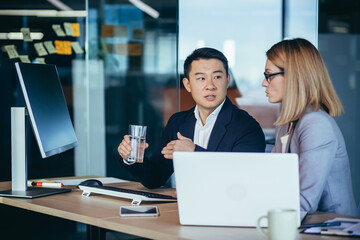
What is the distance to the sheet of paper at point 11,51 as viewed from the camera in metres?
4.79

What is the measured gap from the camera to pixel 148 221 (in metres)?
1.77

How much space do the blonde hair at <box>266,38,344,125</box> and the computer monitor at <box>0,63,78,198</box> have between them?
946 mm

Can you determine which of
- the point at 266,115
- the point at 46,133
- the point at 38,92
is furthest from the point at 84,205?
the point at 266,115

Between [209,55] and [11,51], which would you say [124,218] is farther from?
[11,51]

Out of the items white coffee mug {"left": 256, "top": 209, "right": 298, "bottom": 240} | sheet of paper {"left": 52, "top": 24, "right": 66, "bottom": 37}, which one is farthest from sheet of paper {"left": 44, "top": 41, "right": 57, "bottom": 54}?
white coffee mug {"left": 256, "top": 209, "right": 298, "bottom": 240}

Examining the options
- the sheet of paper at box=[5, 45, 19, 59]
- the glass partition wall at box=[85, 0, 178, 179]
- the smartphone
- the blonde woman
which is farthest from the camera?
the glass partition wall at box=[85, 0, 178, 179]

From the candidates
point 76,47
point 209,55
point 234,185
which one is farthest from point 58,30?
point 234,185

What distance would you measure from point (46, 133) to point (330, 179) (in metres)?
1.16

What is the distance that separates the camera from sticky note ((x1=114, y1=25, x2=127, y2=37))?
17.8 feet

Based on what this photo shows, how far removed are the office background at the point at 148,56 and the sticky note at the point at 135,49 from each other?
0.03 ft

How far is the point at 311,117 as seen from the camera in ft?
6.82

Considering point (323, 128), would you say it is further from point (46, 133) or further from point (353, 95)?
point (353, 95)

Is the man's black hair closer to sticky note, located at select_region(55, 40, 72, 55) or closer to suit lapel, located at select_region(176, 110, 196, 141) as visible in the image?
suit lapel, located at select_region(176, 110, 196, 141)

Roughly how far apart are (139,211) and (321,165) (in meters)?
0.67
